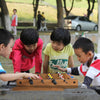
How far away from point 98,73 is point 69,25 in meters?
15.9

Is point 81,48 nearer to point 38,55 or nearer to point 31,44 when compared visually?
point 31,44

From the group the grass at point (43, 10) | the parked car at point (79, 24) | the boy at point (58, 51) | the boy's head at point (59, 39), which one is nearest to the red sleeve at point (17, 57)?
the boy at point (58, 51)

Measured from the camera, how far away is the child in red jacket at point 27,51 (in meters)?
3.12

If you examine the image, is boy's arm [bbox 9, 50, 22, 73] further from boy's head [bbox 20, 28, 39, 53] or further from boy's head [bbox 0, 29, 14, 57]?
boy's head [bbox 0, 29, 14, 57]

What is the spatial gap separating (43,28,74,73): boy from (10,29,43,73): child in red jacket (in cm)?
13

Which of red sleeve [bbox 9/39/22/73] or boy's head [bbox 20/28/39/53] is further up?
boy's head [bbox 20/28/39/53]

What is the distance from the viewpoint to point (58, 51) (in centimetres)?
339

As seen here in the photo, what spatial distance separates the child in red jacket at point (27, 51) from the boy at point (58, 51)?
0.13 metres

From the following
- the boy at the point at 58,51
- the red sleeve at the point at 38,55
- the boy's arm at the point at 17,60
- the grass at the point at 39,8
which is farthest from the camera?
the grass at the point at 39,8

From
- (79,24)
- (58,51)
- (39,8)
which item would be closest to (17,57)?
(58,51)

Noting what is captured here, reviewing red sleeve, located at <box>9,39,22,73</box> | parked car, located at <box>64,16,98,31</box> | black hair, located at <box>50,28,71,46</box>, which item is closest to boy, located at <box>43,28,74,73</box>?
black hair, located at <box>50,28,71,46</box>

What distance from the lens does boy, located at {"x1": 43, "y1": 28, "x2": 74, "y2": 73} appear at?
3187 millimetres

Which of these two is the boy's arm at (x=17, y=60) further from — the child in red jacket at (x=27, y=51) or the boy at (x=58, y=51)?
Answer: the boy at (x=58, y=51)

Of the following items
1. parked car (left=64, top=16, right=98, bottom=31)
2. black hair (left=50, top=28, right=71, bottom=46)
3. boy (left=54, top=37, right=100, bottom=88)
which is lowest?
parked car (left=64, top=16, right=98, bottom=31)
